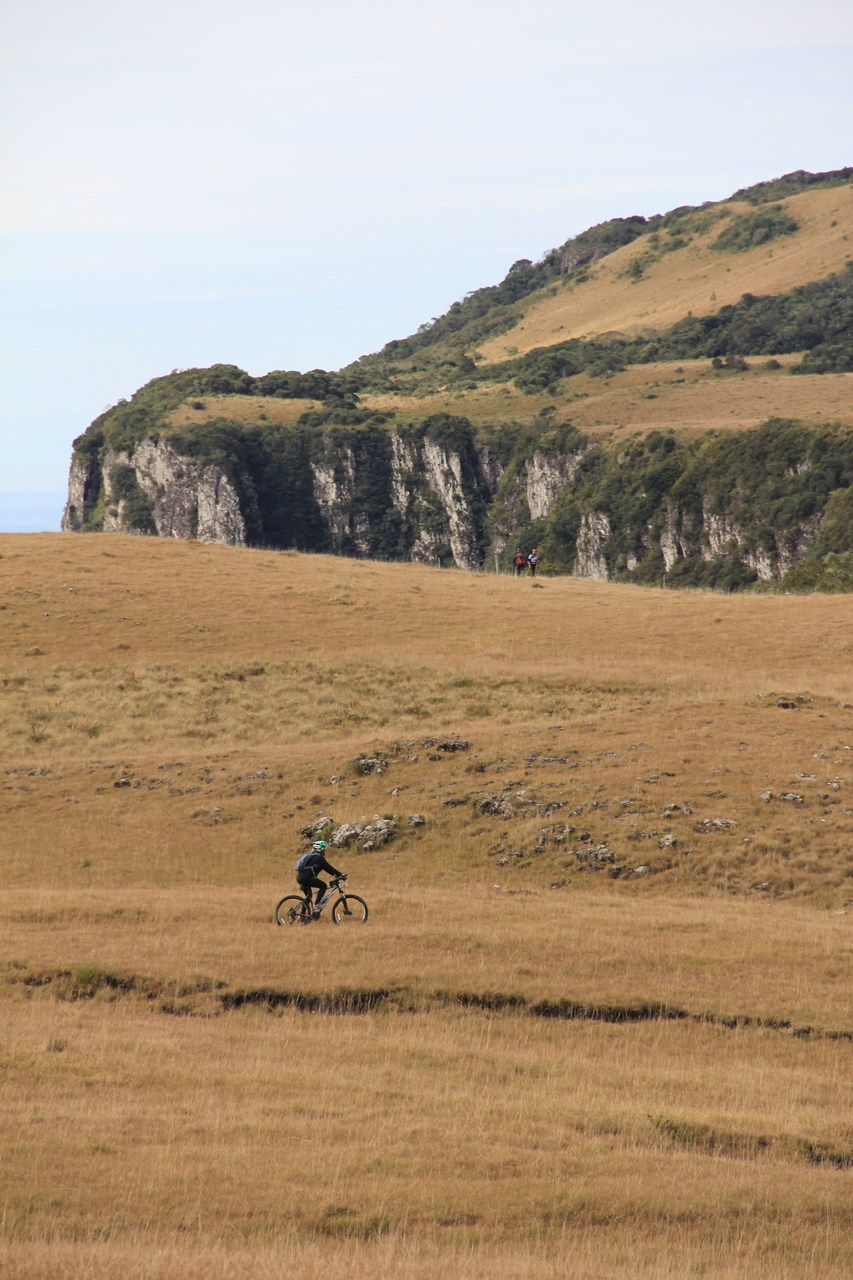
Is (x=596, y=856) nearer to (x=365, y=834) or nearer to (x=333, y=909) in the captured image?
(x=365, y=834)

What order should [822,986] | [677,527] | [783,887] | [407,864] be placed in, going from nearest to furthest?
[822,986], [783,887], [407,864], [677,527]

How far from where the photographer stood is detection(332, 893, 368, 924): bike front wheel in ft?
70.5

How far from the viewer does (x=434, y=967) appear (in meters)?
18.5

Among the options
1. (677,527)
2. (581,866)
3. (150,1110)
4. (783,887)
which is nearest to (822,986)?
(783,887)

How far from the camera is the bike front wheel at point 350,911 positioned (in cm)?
2150

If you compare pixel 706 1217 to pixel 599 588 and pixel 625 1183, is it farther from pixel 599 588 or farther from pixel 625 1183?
pixel 599 588

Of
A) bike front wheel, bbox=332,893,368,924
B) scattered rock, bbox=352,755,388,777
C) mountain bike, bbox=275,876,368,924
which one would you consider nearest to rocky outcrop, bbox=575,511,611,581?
scattered rock, bbox=352,755,388,777

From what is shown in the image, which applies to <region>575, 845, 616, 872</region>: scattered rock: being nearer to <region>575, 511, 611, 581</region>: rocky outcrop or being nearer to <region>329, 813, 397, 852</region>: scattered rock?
<region>329, 813, 397, 852</region>: scattered rock

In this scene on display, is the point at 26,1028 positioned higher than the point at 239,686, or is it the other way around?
the point at 239,686

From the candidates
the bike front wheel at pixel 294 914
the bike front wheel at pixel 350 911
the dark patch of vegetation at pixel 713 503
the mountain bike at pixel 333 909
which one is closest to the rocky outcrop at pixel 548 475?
the dark patch of vegetation at pixel 713 503

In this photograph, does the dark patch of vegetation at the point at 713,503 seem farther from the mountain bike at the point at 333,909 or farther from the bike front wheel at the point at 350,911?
the mountain bike at the point at 333,909

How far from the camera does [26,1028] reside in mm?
15422

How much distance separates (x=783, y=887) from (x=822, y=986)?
22.3ft

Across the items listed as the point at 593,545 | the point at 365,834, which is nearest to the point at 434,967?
the point at 365,834
